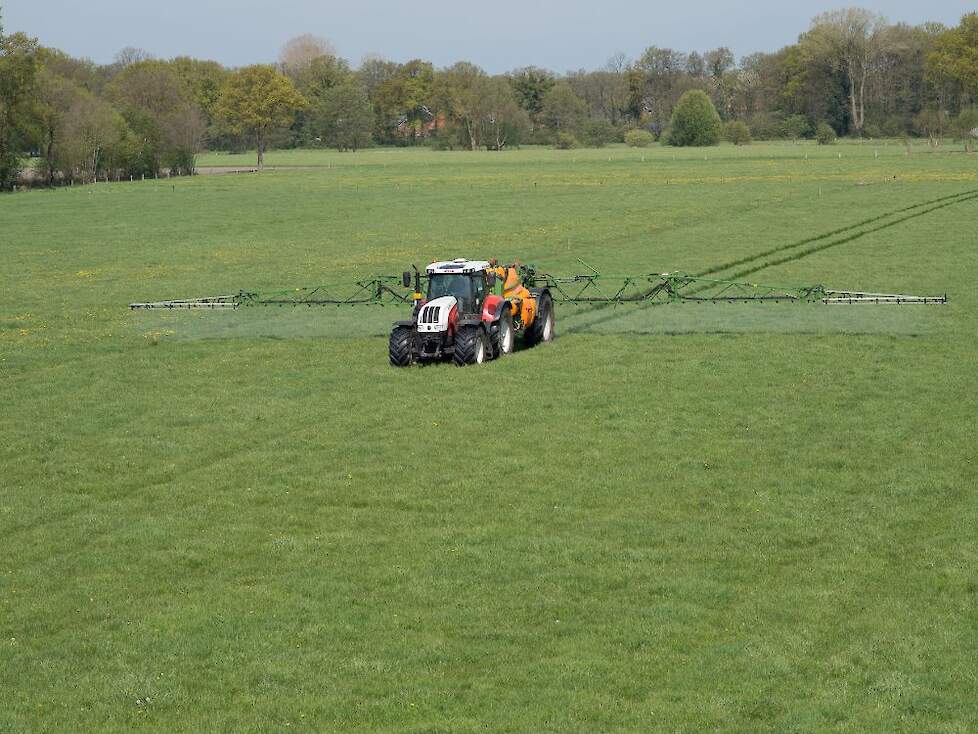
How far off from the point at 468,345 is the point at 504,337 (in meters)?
1.82

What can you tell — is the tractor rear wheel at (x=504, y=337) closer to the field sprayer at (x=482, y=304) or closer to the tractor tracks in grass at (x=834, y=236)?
the field sprayer at (x=482, y=304)

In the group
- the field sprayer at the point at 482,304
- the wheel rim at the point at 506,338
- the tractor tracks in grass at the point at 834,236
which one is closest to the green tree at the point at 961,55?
the tractor tracks in grass at the point at 834,236

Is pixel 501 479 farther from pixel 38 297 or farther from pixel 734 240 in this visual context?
pixel 734 240

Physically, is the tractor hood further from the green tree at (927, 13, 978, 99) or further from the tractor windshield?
the green tree at (927, 13, 978, 99)

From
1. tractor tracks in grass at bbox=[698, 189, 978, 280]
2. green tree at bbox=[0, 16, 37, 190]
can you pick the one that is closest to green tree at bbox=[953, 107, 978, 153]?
tractor tracks in grass at bbox=[698, 189, 978, 280]

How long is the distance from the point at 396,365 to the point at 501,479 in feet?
33.3

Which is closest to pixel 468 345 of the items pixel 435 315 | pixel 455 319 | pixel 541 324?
pixel 455 319

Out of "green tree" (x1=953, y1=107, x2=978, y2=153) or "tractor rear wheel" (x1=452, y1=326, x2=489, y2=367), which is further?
"green tree" (x1=953, y1=107, x2=978, y2=153)

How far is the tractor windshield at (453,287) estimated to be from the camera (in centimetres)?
3102

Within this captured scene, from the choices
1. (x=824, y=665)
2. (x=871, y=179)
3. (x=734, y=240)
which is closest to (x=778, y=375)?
(x=824, y=665)

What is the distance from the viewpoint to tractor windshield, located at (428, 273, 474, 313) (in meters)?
31.0

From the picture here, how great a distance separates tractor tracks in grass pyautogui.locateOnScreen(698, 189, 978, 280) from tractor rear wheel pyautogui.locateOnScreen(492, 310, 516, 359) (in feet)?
56.7

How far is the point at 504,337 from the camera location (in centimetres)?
3241

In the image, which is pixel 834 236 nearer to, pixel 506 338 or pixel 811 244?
pixel 811 244
